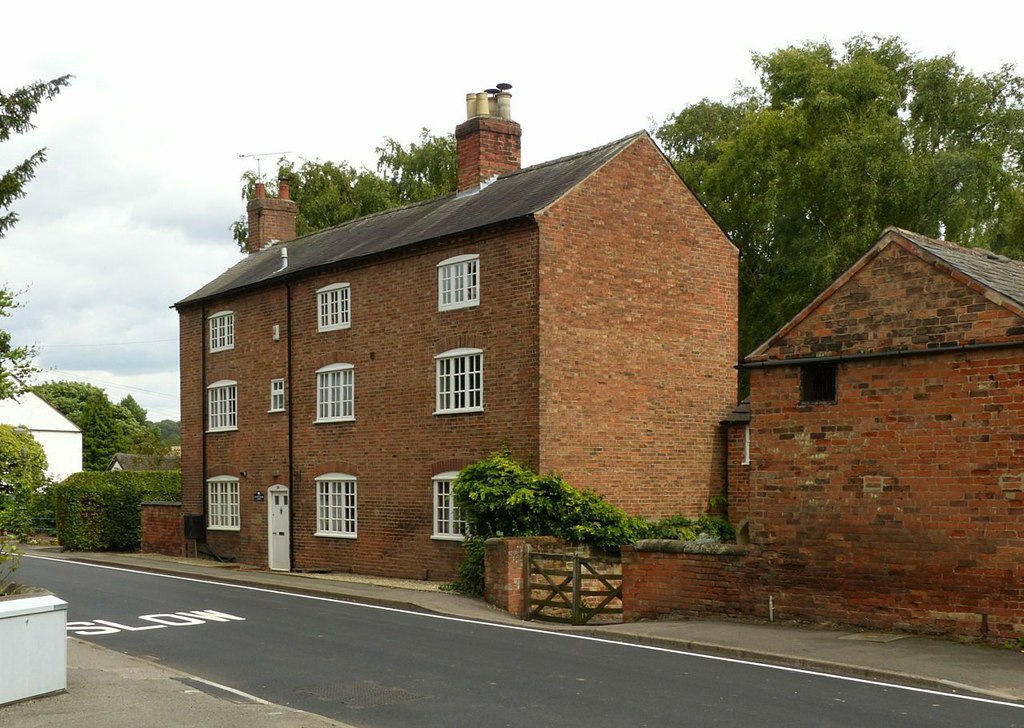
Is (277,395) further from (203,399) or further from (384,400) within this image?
(384,400)

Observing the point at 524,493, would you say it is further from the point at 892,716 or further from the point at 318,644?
the point at 892,716

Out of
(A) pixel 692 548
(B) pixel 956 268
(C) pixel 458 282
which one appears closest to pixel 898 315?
(B) pixel 956 268

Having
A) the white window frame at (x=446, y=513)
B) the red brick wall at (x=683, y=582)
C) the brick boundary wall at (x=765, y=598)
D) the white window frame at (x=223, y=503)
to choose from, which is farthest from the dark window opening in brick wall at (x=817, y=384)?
the white window frame at (x=223, y=503)

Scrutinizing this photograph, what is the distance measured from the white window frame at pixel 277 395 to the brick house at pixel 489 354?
81mm

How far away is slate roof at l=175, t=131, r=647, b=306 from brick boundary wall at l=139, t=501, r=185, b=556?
6.96 metres

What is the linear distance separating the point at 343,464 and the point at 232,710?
18.5m

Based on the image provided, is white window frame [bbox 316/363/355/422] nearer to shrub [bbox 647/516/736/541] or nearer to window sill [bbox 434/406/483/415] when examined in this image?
window sill [bbox 434/406/483/415]

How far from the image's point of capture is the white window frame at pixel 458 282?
82.9 feet

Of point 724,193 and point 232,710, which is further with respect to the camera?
point 724,193

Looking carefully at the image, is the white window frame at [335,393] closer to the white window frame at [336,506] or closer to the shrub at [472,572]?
the white window frame at [336,506]

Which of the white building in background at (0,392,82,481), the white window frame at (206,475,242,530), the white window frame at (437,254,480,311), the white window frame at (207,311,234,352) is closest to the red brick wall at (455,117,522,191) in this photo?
the white window frame at (437,254,480,311)

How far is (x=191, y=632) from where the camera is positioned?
17234mm

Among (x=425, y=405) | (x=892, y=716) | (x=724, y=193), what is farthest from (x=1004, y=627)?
(x=724, y=193)

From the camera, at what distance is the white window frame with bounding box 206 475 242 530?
1331 inches
